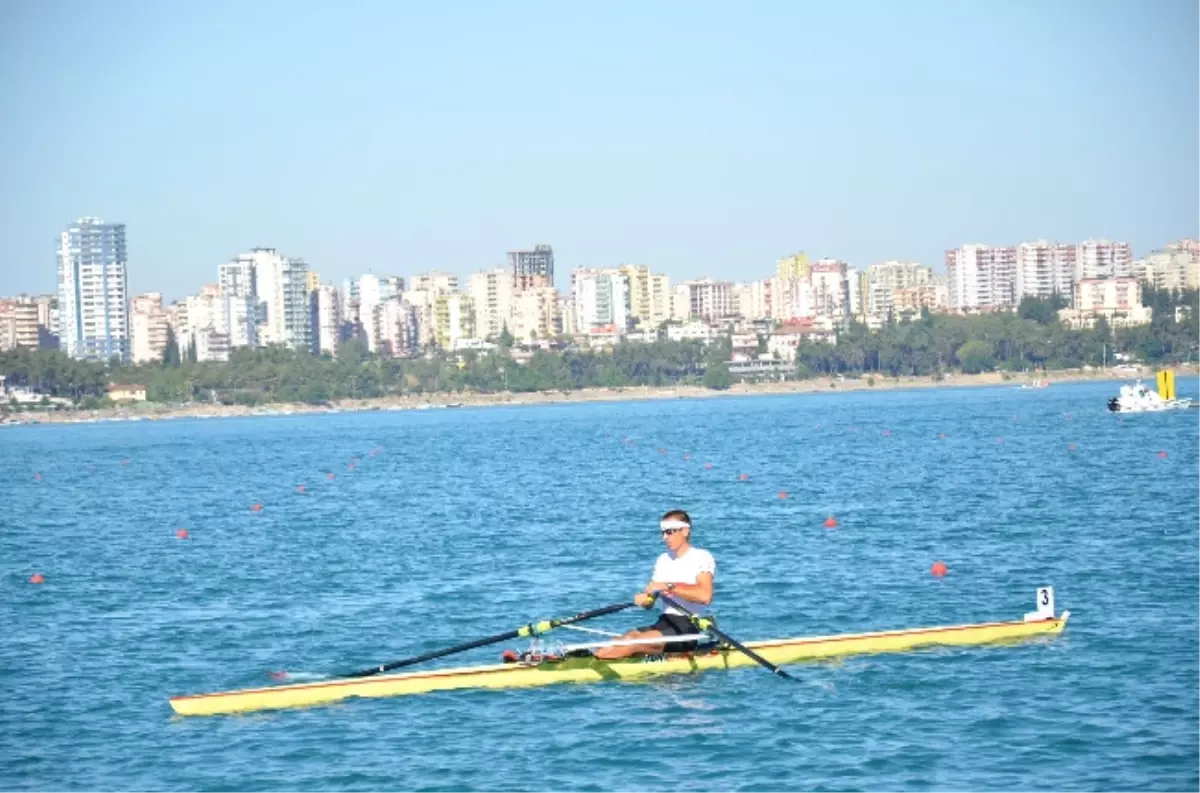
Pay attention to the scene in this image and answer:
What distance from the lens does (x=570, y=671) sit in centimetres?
1894

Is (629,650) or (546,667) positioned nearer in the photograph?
(546,667)

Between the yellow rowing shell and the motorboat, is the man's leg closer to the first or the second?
the yellow rowing shell

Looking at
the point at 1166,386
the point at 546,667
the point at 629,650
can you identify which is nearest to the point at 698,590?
the point at 629,650

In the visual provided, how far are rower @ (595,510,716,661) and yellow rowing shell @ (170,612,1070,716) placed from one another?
5.0 inches

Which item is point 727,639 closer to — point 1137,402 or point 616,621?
point 616,621

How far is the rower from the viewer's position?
18594mm

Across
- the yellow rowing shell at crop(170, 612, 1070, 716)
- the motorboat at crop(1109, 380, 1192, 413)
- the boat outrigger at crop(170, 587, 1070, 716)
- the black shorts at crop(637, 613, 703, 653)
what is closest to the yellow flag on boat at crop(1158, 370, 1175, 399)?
the motorboat at crop(1109, 380, 1192, 413)

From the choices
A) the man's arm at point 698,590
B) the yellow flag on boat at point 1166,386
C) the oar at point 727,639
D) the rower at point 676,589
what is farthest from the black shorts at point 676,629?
the yellow flag on boat at point 1166,386

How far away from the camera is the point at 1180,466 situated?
49.6 meters

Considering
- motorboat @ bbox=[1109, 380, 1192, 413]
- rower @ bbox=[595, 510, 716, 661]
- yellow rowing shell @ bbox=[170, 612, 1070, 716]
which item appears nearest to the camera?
yellow rowing shell @ bbox=[170, 612, 1070, 716]

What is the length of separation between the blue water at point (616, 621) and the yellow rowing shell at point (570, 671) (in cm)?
21

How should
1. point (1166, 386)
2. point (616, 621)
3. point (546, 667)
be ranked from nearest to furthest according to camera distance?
point (546, 667) → point (616, 621) → point (1166, 386)

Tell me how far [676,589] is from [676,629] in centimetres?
52

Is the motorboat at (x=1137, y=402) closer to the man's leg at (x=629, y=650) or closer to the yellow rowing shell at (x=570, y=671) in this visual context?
the yellow rowing shell at (x=570, y=671)
